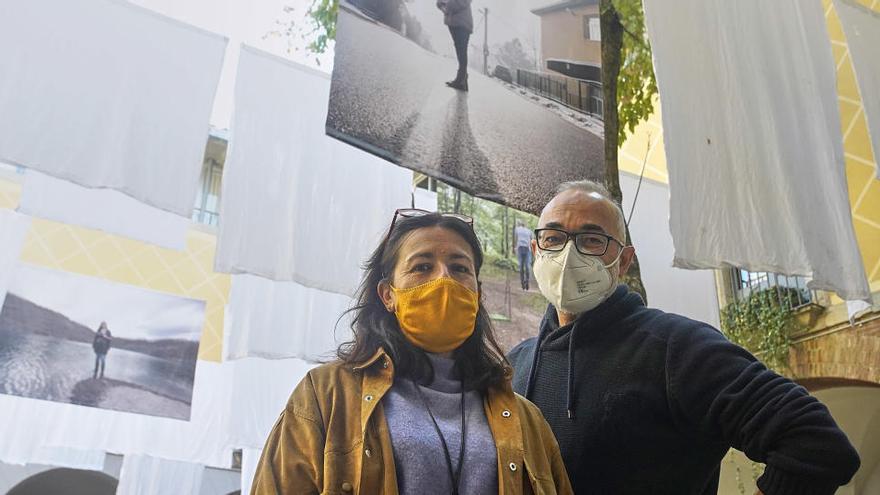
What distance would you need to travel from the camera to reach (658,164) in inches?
424

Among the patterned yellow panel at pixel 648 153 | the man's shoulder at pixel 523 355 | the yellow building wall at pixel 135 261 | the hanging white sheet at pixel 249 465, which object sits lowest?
the hanging white sheet at pixel 249 465

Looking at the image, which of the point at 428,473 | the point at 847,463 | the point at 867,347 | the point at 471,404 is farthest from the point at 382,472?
the point at 867,347

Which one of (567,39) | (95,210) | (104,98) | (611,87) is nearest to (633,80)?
(611,87)

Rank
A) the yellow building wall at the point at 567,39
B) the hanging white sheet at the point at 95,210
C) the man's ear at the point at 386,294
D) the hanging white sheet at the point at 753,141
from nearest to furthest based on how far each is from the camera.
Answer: the man's ear at the point at 386,294
the hanging white sheet at the point at 753,141
the yellow building wall at the point at 567,39
the hanging white sheet at the point at 95,210

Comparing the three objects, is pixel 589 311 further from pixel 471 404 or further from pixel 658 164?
pixel 658 164

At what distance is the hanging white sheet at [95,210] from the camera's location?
22.5 feet

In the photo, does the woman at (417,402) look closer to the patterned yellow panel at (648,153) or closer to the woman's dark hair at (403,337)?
the woman's dark hair at (403,337)

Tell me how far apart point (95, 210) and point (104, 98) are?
6.92ft

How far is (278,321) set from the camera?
7.36 meters

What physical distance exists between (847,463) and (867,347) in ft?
23.4

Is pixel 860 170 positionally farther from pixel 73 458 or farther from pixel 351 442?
pixel 73 458

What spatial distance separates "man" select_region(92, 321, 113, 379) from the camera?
1280 cm

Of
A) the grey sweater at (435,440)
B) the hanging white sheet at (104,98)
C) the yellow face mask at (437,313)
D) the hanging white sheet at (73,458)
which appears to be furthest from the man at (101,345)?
the grey sweater at (435,440)

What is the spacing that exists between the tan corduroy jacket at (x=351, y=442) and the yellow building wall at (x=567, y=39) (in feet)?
14.7
